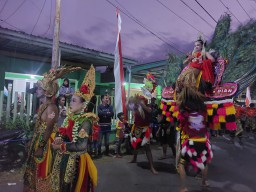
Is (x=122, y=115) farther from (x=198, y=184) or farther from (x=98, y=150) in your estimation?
(x=198, y=184)

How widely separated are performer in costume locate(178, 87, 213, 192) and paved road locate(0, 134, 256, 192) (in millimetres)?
898

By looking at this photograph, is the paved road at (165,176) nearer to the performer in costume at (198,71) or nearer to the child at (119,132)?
the child at (119,132)

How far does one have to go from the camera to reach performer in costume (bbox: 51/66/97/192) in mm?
3502

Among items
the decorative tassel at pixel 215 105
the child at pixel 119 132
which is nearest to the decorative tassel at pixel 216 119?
the decorative tassel at pixel 215 105

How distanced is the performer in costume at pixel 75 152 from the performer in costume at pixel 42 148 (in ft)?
1.11

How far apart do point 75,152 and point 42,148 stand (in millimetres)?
598

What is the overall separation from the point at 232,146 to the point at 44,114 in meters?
9.27

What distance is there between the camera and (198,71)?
5117 millimetres

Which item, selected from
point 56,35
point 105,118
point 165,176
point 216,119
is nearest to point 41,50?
point 56,35

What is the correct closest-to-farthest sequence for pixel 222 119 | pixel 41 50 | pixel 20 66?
pixel 222 119
pixel 41 50
pixel 20 66

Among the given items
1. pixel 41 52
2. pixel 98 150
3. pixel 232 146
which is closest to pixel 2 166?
pixel 98 150

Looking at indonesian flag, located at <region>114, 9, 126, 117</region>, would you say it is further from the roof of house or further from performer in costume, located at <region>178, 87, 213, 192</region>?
the roof of house

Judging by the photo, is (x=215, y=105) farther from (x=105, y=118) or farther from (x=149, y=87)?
(x=149, y=87)

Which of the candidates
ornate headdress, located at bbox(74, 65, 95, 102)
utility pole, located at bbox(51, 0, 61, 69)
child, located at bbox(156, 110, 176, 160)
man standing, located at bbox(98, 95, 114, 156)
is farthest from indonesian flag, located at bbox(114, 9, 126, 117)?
ornate headdress, located at bbox(74, 65, 95, 102)
